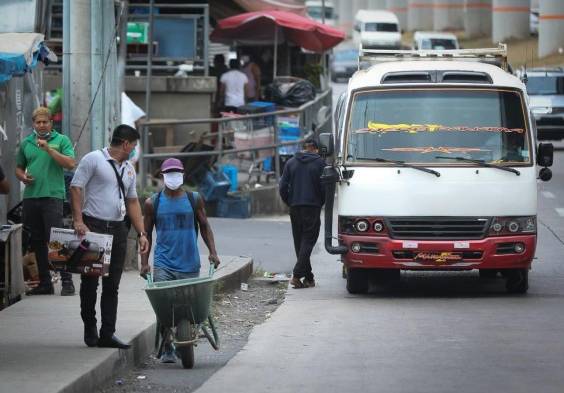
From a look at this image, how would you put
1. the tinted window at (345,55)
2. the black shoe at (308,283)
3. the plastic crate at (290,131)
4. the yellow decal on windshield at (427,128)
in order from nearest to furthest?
1. the yellow decal on windshield at (427,128)
2. the black shoe at (308,283)
3. the plastic crate at (290,131)
4. the tinted window at (345,55)

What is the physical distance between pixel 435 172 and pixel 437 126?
2.52 ft

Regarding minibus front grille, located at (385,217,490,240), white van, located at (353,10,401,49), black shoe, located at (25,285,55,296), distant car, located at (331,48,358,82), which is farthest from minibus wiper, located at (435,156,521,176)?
white van, located at (353,10,401,49)

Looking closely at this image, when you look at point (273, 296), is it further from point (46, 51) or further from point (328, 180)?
point (46, 51)

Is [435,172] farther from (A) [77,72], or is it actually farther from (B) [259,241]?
(B) [259,241]

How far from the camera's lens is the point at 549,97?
35.0m

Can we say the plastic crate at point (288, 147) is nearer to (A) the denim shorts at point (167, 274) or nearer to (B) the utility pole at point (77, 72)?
(B) the utility pole at point (77, 72)

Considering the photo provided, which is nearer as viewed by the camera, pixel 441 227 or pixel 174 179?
pixel 174 179

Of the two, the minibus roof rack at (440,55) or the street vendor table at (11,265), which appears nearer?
the street vendor table at (11,265)

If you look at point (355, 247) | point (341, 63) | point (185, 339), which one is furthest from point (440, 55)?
point (341, 63)

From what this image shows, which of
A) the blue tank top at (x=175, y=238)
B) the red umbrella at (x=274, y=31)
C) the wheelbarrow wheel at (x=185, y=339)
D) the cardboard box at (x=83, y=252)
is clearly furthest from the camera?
the red umbrella at (x=274, y=31)

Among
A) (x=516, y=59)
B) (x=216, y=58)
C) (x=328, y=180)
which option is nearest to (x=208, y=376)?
(x=328, y=180)

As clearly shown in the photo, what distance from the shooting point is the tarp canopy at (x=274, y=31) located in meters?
28.8

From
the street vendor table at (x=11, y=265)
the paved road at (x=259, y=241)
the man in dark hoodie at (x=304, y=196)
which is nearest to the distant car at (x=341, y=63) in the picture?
the paved road at (x=259, y=241)

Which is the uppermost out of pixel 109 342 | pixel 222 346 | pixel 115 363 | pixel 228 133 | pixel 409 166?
pixel 409 166
